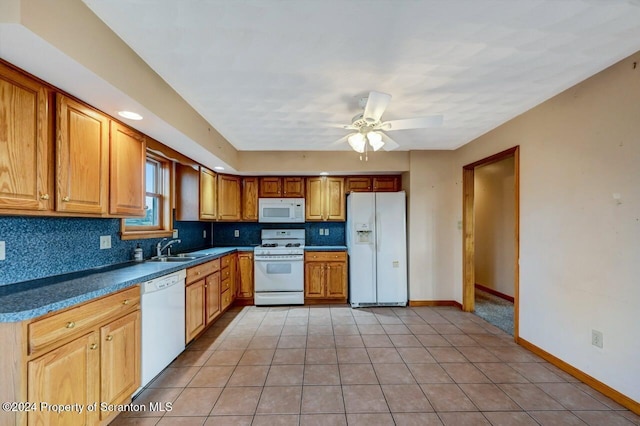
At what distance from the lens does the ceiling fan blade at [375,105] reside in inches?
75.2

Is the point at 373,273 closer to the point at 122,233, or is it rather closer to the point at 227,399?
the point at 227,399

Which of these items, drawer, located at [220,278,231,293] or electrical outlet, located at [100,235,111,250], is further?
drawer, located at [220,278,231,293]

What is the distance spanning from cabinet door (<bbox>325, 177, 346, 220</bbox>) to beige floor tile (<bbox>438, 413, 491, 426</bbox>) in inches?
121

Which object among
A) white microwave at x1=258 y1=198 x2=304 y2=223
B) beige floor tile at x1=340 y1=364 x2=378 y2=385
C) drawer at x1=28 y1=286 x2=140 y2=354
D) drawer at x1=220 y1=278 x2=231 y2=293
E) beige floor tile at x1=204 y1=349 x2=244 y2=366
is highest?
white microwave at x1=258 y1=198 x2=304 y2=223

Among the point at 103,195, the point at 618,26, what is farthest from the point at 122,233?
the point at 618,26

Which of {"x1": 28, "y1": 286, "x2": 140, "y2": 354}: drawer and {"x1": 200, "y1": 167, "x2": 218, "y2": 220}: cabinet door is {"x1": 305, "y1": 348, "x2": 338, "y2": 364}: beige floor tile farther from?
{"x1": 200, "y1": 167, "x2": 218, "y2": 220}: cabinet door

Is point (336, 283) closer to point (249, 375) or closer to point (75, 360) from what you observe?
point (249, 375)

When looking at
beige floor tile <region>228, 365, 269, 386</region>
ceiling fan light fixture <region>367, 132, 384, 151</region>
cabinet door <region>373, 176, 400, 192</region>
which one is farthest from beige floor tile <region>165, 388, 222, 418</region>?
cabinet door <region>373, 176, 400, 192</region>

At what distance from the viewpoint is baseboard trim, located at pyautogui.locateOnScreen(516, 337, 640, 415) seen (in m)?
1.83

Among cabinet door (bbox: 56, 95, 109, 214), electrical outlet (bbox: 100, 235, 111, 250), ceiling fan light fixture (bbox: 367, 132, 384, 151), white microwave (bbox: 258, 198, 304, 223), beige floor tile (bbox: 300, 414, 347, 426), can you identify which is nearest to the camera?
cabinet door (bbox: 56, 95, 109, 214)

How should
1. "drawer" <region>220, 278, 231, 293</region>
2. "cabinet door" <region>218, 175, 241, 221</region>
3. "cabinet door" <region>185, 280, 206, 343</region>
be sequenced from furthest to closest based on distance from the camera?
1. "cabinet door" <region>218, 175, 241, 221</region>
2. "drawer" <region>220, 278, 231, 293</region>
3. "cabinet door" <region>185, 280, 206, 343</region>

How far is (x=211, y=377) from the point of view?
2270 millimetres

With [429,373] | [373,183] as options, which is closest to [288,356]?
[429,373]

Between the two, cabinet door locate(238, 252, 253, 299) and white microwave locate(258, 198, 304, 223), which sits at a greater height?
white microwave locate(258, 198, 304, 223)
